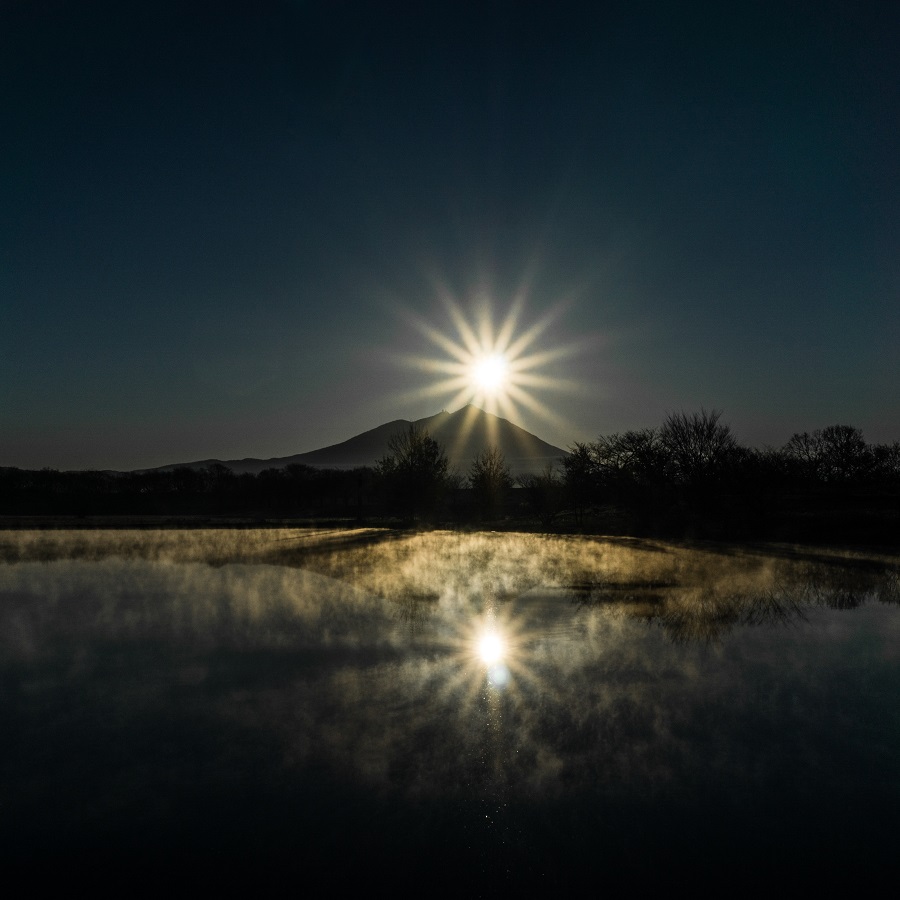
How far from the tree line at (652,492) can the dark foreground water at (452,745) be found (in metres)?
30.9

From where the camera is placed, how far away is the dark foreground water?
450cm

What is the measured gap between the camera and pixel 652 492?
4900 cm

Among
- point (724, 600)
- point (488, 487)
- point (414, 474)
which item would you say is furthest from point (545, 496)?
point (724, 600)

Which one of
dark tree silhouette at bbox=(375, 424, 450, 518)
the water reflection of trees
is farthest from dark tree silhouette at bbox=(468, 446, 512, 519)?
the water reflection of trees

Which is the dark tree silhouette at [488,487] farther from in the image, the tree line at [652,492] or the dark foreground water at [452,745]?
the dark foreground water at [452,745]

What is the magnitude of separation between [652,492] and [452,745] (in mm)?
45627

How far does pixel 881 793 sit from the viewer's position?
17.8 ft

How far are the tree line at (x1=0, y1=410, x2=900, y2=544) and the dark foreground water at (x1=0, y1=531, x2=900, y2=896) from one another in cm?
3090

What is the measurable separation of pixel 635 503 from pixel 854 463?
197 ft

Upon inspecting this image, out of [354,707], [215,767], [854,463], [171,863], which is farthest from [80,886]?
[854,463]

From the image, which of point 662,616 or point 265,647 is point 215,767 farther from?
point 662,616

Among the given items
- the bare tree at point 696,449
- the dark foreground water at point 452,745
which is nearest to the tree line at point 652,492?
the bare tree at point 696,449

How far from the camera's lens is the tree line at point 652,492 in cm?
4297

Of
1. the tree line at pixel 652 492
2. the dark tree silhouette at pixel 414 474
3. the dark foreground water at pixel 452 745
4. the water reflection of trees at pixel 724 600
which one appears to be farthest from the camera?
the dark tree silhouette at pixel 414 474
